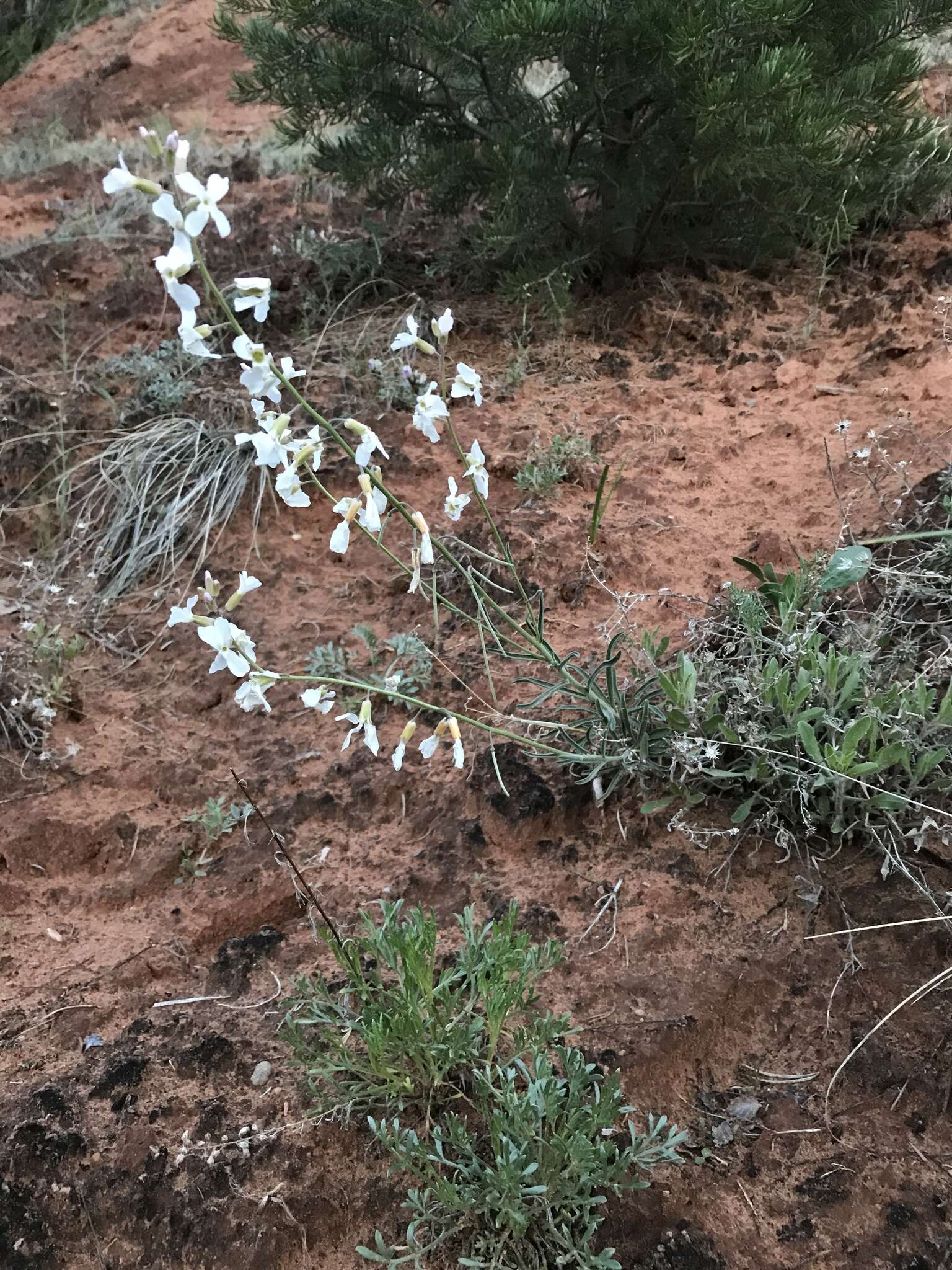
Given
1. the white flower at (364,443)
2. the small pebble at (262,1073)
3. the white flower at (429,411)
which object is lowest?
the small pebble at (262,1073)

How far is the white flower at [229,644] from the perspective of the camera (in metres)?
1.36

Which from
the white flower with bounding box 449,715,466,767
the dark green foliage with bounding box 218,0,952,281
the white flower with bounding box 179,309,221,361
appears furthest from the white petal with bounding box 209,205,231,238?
the dark green foliage with bounding box 218,0,952,281

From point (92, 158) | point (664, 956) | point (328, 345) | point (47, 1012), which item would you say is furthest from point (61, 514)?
point (92, 158)

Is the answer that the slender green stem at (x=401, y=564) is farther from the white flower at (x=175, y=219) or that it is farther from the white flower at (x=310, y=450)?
the white flower at (x=175, y=219)

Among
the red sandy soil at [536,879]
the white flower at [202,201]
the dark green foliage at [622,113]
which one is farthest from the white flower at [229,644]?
the dark green foliage at [622,113]

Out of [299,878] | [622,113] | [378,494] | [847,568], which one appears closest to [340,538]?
[378,494]

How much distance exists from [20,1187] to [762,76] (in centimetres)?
325

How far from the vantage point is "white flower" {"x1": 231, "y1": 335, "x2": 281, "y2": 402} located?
4.48 feet

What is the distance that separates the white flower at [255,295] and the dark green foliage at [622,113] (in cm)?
191

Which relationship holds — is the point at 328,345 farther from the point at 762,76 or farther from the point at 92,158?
the point at 92,158

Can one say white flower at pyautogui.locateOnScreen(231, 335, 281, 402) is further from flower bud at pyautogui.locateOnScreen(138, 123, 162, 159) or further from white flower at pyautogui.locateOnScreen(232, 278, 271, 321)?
flower bud at pyautogui.locateOnScreen(138, 123, 162, 159)

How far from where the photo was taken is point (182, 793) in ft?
7.43

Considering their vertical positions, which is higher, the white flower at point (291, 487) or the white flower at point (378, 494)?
the white flower at point (291, 487)

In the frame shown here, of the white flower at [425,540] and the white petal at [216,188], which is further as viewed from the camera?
the white flower at [425,540]
